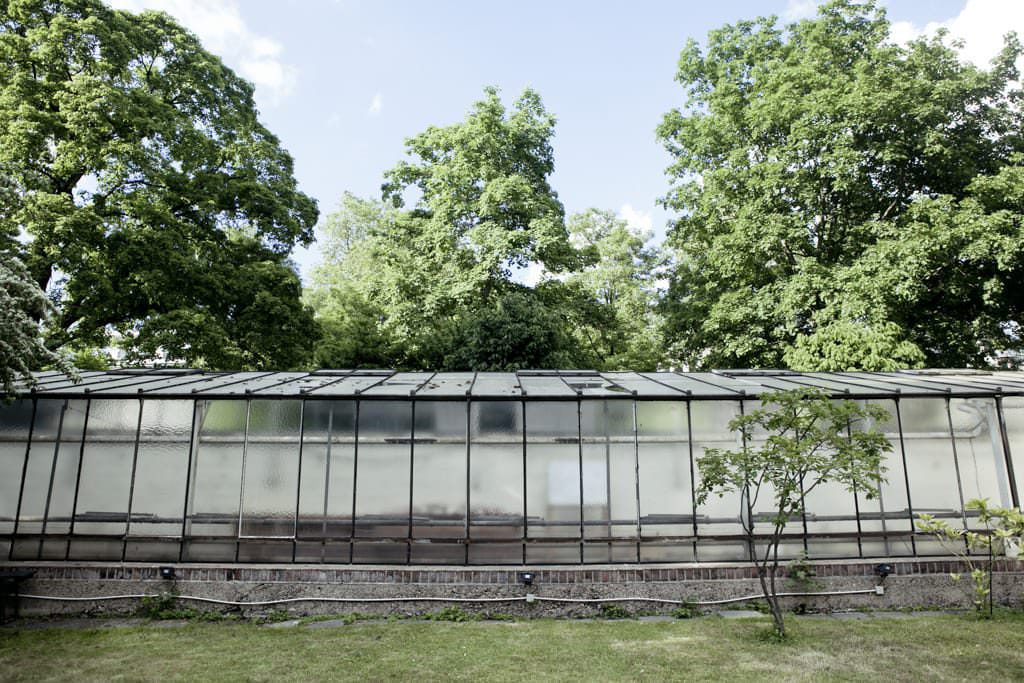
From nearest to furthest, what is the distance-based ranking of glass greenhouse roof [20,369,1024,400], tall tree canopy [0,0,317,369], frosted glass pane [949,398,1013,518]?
frosted glass pane [949,398,1013,518] < glass greenhouse roof [20,369,1024,400] < tall tree canopy [0,0,317,369]

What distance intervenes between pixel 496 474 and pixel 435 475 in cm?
103

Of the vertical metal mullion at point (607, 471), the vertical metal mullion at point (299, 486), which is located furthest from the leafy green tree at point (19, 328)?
the vertical metal mullion at point (607, 471)

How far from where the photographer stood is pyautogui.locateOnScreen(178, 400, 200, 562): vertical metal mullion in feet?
31.3

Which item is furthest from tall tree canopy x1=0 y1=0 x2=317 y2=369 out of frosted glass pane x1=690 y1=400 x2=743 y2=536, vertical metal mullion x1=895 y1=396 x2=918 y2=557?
vertical metal mullion x1=895 y1=396 x2=918 y2=557

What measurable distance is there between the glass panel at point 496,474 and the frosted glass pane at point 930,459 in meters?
6.71

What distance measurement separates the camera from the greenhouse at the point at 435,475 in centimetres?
955

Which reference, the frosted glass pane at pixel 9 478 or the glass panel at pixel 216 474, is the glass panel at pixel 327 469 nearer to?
the glass panel at pixel 216 474

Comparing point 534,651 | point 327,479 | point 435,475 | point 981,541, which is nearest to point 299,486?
point 327,479

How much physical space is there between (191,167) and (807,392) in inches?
700

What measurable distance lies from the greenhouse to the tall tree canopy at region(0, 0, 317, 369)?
6.78 metres

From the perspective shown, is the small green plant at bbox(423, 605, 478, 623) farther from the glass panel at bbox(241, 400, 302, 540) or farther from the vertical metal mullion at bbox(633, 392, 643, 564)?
the vertical metal mullion at bbox(633, 392, 643, 564)

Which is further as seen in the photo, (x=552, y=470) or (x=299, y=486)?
(x=552, y=470)

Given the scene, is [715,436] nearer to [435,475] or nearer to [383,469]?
[435,475]

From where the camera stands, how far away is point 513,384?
11133 millimetres
